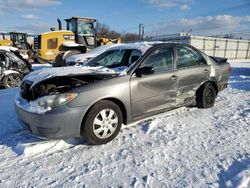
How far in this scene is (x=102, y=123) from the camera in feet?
12.9

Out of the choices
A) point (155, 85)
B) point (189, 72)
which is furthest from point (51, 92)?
point (189, 72)

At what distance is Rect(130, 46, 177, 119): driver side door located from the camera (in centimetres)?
432

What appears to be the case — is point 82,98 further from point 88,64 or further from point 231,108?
point 231,108

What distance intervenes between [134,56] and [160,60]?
0.50m

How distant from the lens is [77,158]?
11.7 ft

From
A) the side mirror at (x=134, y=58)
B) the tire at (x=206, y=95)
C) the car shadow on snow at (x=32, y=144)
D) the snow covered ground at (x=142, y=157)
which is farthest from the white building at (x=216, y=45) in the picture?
the car shadow on snow at (x=32, y=144)

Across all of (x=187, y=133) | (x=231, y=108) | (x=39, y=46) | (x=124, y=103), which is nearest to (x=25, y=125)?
(x=124, y=103)

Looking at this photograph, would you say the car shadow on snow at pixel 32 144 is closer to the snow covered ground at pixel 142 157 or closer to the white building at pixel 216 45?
the snow covered ground at pixel 142 157

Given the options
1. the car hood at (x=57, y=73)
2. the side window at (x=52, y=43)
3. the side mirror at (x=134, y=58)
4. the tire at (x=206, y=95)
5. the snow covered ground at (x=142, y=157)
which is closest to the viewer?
the snow covered ground at (x=142, y=157)

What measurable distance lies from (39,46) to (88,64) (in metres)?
14.1

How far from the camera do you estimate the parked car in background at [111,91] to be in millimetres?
3627

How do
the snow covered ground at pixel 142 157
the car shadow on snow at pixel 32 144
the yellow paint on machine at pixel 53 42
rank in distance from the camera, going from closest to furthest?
the snow covered ground at pixel 142 157 → the car shadow on snow at pixel 32 144 → the yellow paint on machine at pixel 53 42

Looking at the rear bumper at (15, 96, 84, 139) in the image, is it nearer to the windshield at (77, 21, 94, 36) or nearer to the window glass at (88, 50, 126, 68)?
the window glass at (88, 50, 126, 68)

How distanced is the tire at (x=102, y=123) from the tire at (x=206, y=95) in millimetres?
2321
